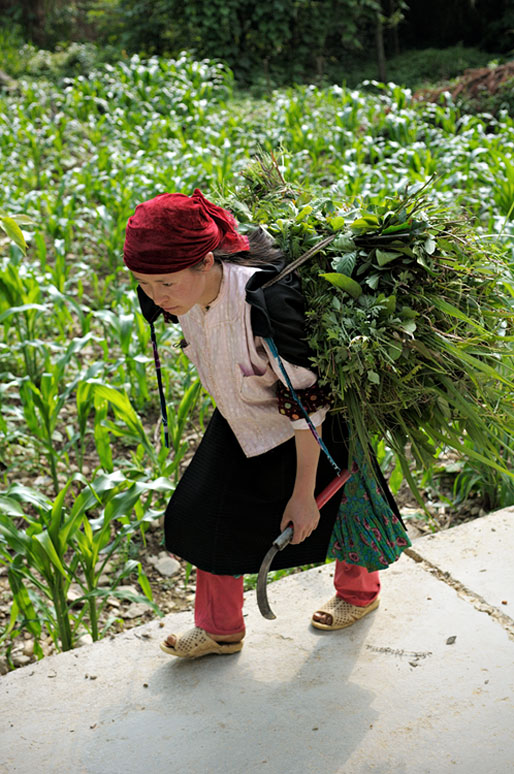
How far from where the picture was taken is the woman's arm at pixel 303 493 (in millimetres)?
1607

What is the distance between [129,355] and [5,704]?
1.40 m

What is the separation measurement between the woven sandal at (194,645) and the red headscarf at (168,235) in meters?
0.88

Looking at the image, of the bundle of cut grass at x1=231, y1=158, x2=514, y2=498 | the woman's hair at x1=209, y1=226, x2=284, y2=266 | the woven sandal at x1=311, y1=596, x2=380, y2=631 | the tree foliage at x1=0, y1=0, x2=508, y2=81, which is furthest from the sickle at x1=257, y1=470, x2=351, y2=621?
the tree foliage at x1=0, y1=0, x2=508, y2=81

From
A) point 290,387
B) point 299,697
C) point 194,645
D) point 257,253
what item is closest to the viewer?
point 290,387

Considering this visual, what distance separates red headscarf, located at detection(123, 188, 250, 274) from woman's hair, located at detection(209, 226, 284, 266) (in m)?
0.11

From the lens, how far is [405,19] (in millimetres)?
9336

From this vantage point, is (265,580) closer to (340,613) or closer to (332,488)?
(332,488)

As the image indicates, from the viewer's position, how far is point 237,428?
169cm

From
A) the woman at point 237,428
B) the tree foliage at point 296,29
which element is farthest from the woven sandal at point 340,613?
the tree foliage at point 296,29

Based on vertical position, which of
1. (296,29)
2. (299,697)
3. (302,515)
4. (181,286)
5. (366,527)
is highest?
(296,29)

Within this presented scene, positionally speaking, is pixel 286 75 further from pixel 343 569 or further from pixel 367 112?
pixel 343 569

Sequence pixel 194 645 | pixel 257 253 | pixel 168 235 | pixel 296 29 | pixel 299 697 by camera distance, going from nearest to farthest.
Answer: pixel 168 235
pixel 257 253
pixel 299 697
pixel 194 645
pixel 296 29

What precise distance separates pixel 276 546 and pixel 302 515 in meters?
0.09

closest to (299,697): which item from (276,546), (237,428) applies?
(276,546)
